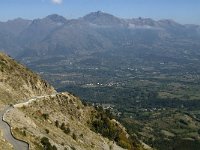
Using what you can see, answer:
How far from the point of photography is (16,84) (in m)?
101

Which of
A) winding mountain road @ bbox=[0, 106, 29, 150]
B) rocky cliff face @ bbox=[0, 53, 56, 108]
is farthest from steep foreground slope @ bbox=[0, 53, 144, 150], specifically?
winding mountain road @ bbox=[0, 106, 29, 150]

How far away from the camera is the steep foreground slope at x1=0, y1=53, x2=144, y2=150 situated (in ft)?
207

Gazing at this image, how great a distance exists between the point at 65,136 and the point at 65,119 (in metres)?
12.5

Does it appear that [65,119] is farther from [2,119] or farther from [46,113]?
[2,119]

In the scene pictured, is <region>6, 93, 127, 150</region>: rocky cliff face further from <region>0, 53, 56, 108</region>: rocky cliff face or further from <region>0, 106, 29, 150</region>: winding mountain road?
<region>0, 53, 56, 108</region>: rocky cliff face

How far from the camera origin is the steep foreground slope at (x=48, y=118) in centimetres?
6306

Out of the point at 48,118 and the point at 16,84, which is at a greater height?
the point at 16,84

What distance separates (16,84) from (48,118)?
23.0 meters

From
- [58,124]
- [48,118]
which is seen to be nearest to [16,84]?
[48,118]

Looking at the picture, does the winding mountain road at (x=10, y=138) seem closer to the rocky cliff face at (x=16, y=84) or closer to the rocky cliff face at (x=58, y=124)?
the rocky cliff face at (x=58, y=124)

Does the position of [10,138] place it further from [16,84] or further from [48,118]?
[16,84]

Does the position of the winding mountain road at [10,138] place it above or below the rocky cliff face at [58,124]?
above

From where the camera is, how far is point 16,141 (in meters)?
53.4

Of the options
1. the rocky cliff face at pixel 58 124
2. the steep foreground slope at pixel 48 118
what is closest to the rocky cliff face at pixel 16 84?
the steep foreground slope at pixel 48 118
